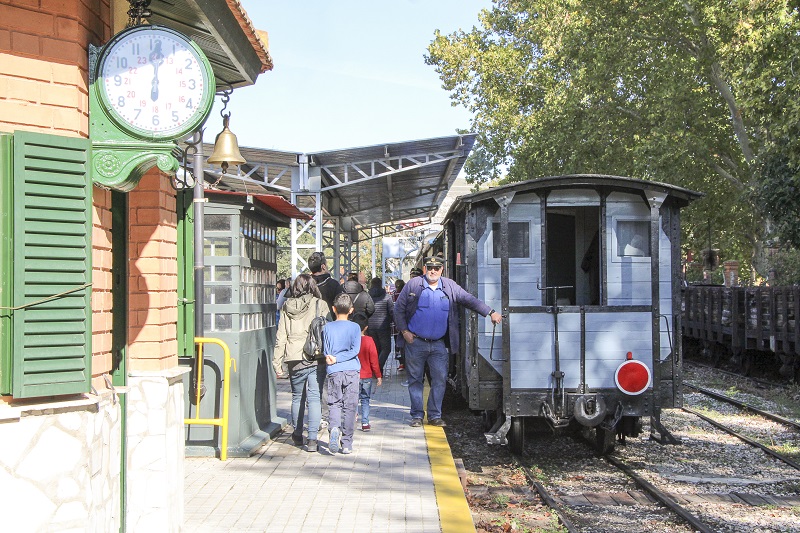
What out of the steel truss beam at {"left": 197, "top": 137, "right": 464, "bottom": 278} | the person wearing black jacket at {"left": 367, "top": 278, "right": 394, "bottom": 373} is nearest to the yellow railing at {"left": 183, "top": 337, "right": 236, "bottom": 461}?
the person wearing black jacket at {"left": 367, "top": 278, "right": 394, "bottom": 373}

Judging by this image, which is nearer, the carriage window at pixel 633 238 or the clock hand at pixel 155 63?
the clock hand at pixel 155 63

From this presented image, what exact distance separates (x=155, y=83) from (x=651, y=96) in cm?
2419

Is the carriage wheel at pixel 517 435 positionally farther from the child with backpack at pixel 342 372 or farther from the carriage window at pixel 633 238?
the child with backpack at pixel 342 372

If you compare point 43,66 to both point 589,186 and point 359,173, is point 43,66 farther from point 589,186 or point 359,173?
point 359,173

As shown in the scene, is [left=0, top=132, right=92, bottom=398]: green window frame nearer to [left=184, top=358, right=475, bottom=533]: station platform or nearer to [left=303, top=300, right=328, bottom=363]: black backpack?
[left=184, top=358, right=475, bottom=533]: station platform

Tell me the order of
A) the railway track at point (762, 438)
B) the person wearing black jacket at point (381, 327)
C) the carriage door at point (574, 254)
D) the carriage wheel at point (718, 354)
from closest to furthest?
1. the railway track at point (762, 438)
2. the carriage door at point (574, 254)
3. the person wearing black jacket at point (381, 327)
4. the carriage wheel at point (718, 354)

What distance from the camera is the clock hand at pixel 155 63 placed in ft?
15.6

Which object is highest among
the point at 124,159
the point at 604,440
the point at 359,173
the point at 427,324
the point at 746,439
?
the point at 359,173

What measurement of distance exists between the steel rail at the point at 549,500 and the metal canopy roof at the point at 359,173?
6711 mm

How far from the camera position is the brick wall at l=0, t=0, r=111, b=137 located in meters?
4.36

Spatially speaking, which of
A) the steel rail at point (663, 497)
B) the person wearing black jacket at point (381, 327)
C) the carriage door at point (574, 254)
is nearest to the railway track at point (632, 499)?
the steel rail at point (663, 497)

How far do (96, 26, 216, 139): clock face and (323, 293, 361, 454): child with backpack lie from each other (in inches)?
166

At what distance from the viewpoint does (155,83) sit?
15.6 feet

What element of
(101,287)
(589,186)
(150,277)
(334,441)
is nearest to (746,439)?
(589,186)
